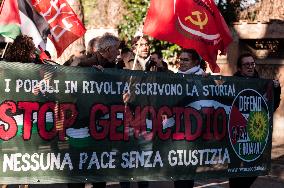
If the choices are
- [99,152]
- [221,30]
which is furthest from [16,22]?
[221,30]

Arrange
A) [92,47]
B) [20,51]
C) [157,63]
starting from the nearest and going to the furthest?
[20,51] < [92,47] < [157,63]

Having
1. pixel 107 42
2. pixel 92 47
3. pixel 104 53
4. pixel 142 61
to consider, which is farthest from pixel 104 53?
pixel 142 61

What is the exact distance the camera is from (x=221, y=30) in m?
6.45

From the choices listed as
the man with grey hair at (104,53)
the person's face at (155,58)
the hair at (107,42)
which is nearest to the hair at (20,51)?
the man with grey hair at (104,53)

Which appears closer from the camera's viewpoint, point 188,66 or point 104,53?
point 104,53

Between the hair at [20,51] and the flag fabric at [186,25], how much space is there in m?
1.36

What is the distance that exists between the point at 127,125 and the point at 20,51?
1.20m

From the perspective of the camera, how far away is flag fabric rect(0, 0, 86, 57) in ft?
20.4

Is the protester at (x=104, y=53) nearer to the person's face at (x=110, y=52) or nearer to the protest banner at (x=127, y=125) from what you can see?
the person's face at (x=110, y=52)

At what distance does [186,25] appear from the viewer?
20.2 ft

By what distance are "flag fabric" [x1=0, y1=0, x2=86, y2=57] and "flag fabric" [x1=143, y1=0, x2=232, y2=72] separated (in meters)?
1.20

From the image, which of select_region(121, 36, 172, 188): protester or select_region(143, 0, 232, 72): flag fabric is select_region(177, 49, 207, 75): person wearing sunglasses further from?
select_region(121, 36, 172, 188): protester

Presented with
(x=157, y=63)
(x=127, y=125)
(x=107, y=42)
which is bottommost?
(x=127, y=125)

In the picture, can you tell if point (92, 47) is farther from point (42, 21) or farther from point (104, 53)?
point (42, 21)
